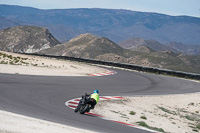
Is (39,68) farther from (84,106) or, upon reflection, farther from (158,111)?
(84,106)

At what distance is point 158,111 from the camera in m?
18.6

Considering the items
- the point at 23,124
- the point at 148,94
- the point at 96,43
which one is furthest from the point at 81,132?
the point at 96,43

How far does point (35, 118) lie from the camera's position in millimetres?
11234

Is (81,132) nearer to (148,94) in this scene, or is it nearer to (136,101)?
(136,101)

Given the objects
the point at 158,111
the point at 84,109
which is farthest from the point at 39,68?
the point at 84,109

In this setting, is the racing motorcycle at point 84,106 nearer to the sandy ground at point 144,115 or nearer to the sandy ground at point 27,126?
the sandy ground at point 144,115

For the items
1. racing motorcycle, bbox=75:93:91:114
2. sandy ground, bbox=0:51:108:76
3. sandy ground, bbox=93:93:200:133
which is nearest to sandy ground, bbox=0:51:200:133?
sandy ground, bbox=93:93:200:133

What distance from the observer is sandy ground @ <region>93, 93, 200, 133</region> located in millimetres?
15074

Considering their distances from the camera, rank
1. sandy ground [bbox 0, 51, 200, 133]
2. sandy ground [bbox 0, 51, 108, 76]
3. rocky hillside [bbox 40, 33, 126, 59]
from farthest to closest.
Answer: rocky hillside [bbox 40, 33, 126, 59] < sandy ground [bbox 0, 51, 108, 76] < sandy ground [bbox 0, 51, 200, 133]

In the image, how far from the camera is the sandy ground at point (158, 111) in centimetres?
1507

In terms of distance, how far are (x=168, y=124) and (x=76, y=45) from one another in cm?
16252

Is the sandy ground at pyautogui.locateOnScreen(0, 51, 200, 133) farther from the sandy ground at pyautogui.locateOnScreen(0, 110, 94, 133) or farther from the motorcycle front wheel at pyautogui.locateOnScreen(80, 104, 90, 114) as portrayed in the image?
the motorcycle front wheel at pyautogui.locateOnScreen(80, 104, 90, 114)

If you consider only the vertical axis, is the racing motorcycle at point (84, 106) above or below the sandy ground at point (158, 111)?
above

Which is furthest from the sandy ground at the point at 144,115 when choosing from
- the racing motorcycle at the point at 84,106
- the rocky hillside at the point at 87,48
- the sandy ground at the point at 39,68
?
the rocky hillside at the point at 87,48
